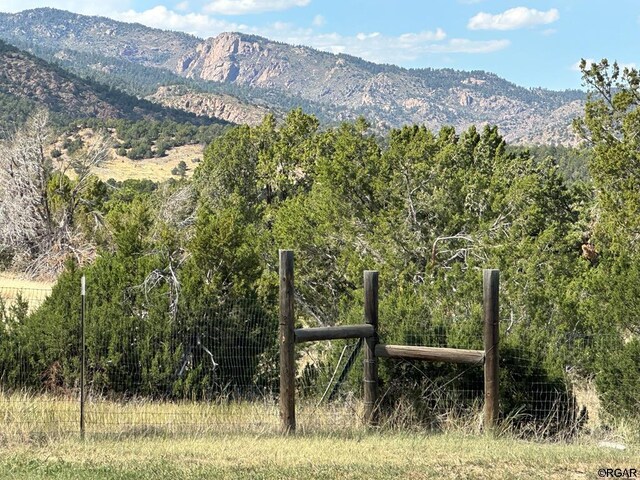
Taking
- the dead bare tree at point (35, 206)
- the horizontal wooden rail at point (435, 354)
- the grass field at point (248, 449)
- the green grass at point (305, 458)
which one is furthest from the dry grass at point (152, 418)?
the dead bare tree at point (35, 206)

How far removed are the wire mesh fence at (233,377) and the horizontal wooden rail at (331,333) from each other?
1.30 ft

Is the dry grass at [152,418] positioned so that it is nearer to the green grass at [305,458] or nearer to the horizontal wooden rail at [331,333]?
the green grass at [305,458]

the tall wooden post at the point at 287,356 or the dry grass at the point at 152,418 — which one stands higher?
the tall wooden post at the point at 287,356

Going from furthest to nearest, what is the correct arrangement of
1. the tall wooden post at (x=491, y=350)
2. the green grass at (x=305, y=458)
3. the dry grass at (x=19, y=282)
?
the dry grass at (x=19, y=282)
the tall wooden post at (x=491, y=350)
the green grass at (x=305, y=458)

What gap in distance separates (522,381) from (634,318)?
5.56 feet

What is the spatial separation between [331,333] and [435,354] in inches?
43.4

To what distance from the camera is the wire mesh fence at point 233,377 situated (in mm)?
8289

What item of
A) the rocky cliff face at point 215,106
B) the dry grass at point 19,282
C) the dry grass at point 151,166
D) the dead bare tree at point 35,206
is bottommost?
the dry grass at point 19,282

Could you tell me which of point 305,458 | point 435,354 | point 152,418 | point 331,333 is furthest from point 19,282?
point 305,458

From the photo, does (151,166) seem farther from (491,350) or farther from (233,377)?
(491,350)

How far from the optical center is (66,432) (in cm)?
740

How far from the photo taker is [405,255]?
50.7ft

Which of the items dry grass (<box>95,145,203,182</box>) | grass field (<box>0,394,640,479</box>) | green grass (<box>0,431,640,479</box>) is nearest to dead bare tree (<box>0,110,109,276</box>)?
grass field (<box>0,394,640,479</box>)

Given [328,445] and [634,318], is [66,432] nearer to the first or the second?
[328,445]
